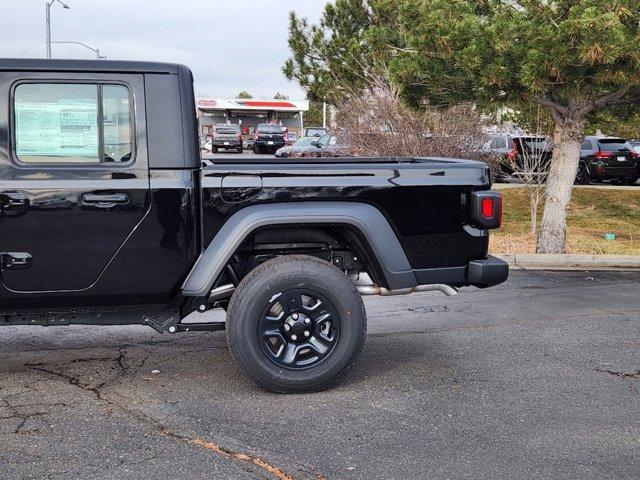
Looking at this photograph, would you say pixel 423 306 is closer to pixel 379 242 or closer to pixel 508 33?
pixel 379 242

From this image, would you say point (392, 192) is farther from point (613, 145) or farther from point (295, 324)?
point (613, 145)

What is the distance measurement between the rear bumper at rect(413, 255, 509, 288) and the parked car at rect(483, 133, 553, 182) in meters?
8.93

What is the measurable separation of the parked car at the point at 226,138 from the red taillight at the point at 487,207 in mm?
38464

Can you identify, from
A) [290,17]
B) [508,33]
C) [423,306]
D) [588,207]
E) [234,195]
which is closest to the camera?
[234,195]

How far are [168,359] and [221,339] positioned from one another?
652 mm

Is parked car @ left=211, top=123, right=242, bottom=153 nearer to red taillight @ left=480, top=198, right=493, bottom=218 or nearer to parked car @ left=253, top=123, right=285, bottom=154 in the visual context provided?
parked car @ left=253, top=123, right=285, bottom=154

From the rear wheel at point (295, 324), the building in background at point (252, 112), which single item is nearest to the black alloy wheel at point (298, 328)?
the rear wheel at point (295, 324)

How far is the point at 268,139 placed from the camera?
1679 inches

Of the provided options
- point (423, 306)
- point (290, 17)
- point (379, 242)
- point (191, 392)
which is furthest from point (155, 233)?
point (290, 17)

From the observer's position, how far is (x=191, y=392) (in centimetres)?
482

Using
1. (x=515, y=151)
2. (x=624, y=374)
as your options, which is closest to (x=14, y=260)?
(x=624, y=374)

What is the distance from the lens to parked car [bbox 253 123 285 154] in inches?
1677

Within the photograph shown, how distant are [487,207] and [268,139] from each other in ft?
125

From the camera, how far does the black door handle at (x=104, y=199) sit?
14.6ft
